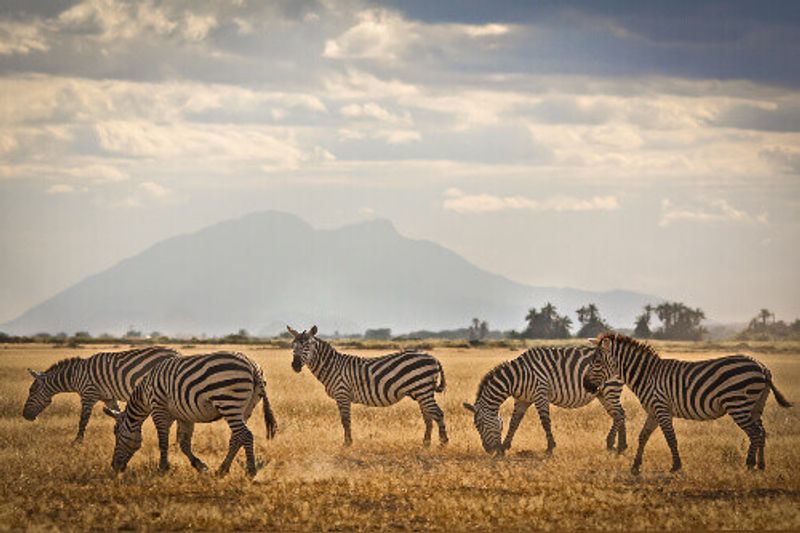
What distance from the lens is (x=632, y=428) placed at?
31922 millimetres

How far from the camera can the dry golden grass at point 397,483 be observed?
17547 mm

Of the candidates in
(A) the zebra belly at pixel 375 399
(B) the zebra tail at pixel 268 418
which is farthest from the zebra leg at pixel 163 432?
(A) the zebra belly at pixel 375 399

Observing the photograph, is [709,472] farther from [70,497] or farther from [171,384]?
[70,497]

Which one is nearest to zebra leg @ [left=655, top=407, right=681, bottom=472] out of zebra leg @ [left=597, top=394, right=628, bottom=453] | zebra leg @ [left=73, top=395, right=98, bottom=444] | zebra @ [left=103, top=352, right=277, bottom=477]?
zebra leg @ [left=597, top=394, right=628, bottom=453]

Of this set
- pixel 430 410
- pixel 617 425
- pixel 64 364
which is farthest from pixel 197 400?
pixel 617 425

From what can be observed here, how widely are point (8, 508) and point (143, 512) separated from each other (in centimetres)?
229

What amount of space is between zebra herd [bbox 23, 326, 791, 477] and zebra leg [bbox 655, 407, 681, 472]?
0.8 inches

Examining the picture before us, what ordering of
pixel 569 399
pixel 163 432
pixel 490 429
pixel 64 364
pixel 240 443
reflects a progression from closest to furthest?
pixel 240 443 → pixel 163 432 → pixel 490 429 → pixel 569 399 → pixel 64 364

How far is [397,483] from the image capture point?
2050cm

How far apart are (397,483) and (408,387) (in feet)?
23.2

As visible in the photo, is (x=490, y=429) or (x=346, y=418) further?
(x=346, y=418)

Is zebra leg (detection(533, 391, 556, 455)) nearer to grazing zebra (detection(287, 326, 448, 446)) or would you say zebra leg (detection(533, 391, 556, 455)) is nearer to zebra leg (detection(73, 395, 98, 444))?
grazing zebra (detection(287, 326, 448, 446))

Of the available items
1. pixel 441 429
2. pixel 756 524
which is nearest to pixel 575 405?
pixel 441 429

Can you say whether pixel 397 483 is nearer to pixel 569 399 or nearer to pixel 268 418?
pixel 268 418
